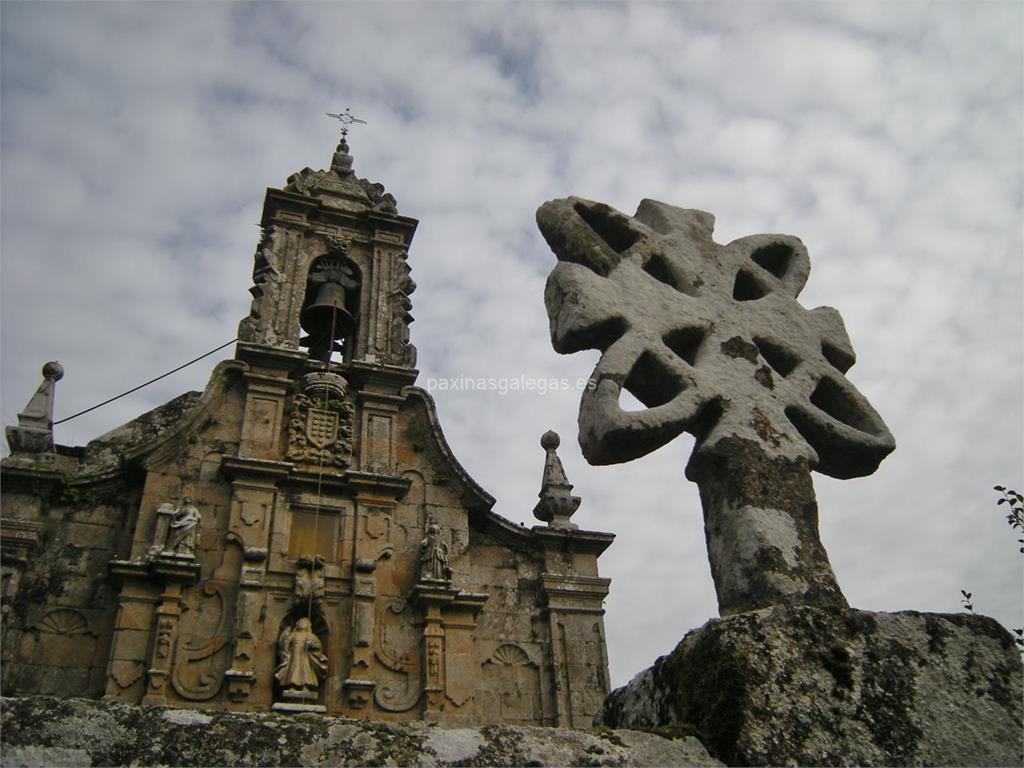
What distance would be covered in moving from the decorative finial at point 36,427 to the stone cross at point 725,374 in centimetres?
894

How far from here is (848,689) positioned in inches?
87.7

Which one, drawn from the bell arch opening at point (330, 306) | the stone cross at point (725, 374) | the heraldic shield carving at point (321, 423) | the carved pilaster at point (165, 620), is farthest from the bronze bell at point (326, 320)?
the stone cross at point (725, 374)

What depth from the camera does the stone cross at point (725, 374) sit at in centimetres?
274

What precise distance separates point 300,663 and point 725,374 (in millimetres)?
7615

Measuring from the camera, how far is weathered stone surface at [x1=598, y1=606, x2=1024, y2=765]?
2.12 m

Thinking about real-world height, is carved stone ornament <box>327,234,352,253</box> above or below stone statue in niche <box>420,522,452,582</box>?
above

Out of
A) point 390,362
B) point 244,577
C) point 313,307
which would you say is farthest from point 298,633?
point 313,307

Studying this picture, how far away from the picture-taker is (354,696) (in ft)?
31.0

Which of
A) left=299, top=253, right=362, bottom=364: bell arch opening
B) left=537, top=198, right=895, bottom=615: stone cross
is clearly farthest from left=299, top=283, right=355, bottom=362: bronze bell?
left=537, top=198, right=895, bottom=615: stone cross

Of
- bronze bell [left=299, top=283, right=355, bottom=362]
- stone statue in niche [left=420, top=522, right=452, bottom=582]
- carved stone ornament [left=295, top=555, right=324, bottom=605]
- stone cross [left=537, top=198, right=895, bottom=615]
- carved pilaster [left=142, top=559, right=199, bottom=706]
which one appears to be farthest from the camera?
bronze bell [left=299, top=283, right=355, bottom=362]

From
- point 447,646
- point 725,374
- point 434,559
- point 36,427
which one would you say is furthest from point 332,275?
point 725,374

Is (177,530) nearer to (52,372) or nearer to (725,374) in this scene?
(52,372)

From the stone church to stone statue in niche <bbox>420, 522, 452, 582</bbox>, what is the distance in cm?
3

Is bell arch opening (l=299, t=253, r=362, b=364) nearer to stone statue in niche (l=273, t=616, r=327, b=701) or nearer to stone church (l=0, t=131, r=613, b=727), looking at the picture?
stone church (l=0, t=131, r=613, b=727)
